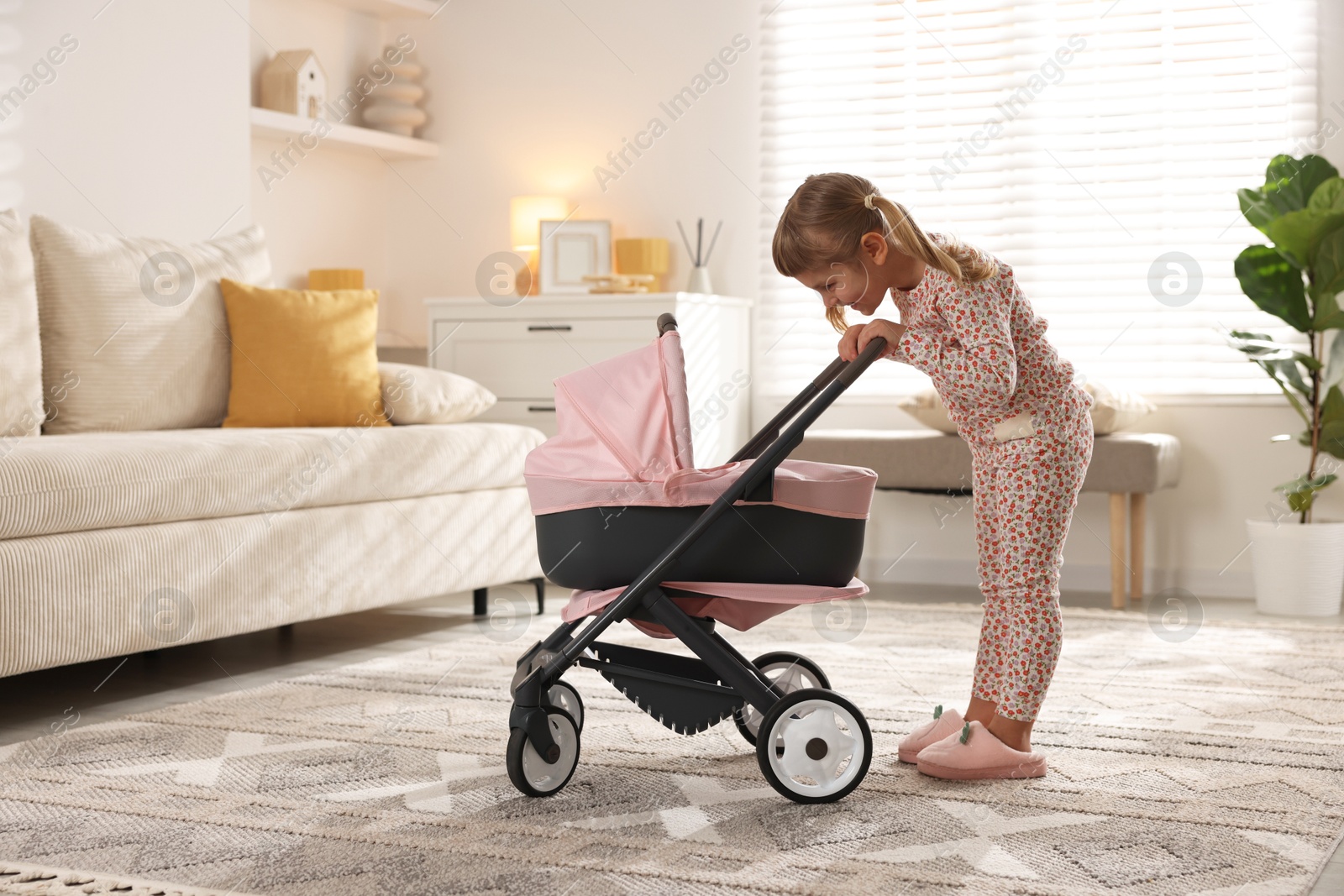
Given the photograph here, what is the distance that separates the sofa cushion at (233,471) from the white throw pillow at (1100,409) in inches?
47.9

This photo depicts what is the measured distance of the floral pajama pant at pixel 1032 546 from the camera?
1.90 metres

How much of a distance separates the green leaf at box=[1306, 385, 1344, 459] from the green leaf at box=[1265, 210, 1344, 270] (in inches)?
14.6

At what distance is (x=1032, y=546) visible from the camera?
1.90 meters

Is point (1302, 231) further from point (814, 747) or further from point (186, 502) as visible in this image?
point (186, 502)

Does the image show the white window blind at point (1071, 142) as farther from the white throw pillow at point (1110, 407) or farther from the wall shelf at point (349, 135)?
the wall shelf at point (349, 135)

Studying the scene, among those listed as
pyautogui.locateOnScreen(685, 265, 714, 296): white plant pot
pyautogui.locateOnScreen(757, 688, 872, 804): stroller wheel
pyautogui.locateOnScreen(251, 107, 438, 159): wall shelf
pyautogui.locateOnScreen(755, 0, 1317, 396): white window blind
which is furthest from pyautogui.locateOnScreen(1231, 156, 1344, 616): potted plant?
pyautogui.locateOnScreen(251, 107, 438, 159): wall shelf

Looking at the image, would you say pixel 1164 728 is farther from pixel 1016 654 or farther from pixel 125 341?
pixel 125 341

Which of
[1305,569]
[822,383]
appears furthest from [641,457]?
[1305,569]

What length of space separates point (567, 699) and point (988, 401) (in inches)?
30.1

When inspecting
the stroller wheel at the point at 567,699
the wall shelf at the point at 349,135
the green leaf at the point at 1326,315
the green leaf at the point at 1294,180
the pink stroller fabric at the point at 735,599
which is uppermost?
the wall shelf at the point at 349,135

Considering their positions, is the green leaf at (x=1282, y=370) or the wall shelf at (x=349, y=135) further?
the wall shelf at (x=349, y=135)

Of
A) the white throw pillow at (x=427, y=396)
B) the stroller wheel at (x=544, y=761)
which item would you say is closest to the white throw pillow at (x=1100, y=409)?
the white throw pillow at (x=427, y=396)

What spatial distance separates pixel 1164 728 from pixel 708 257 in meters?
2.78

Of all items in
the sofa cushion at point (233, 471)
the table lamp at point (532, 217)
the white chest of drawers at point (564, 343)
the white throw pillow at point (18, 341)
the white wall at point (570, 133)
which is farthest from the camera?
the table lamp at point (532, 217)
